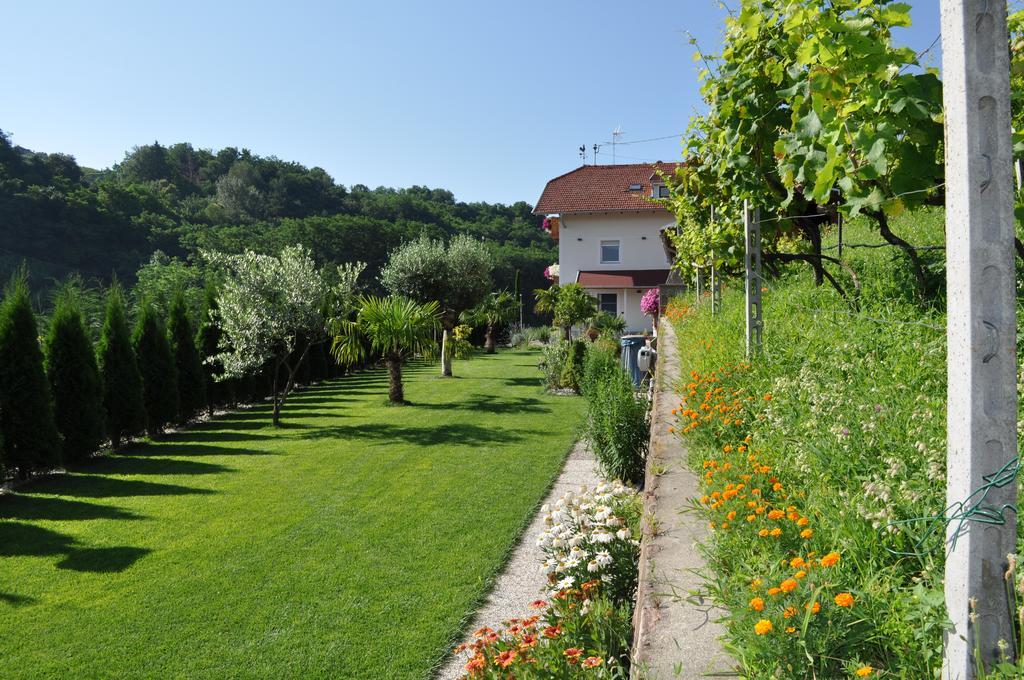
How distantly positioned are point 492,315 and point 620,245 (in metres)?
7.20

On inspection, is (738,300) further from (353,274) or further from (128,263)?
(128,263)

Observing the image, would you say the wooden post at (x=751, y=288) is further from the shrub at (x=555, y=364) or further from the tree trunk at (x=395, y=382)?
the shrub at (x=555, y=364)

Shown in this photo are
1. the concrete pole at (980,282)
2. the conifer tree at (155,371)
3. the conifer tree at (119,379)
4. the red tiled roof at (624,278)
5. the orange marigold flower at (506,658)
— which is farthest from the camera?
the red tiled roof at (624,278)

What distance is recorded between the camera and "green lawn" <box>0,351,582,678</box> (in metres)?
4.42

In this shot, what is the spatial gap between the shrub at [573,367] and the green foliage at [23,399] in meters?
10.5

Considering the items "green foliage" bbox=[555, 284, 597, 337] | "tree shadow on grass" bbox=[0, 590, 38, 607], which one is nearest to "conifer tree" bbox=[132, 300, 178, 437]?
"tree shadow on grass" bbox=[0, 590, 38, 607]

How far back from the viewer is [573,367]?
643 inches

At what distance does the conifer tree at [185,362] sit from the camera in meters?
13.6

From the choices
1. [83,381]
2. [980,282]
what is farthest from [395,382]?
[980,282]

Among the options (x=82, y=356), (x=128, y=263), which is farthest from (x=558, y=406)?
(x=128, y=263)

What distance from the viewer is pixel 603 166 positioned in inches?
1425

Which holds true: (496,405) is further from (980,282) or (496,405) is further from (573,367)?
(980,282)

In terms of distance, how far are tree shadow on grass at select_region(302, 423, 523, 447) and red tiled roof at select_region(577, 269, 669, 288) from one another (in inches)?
775

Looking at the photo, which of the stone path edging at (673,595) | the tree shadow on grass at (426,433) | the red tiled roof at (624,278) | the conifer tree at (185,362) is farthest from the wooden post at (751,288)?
the red tiled roof at (624,278)
